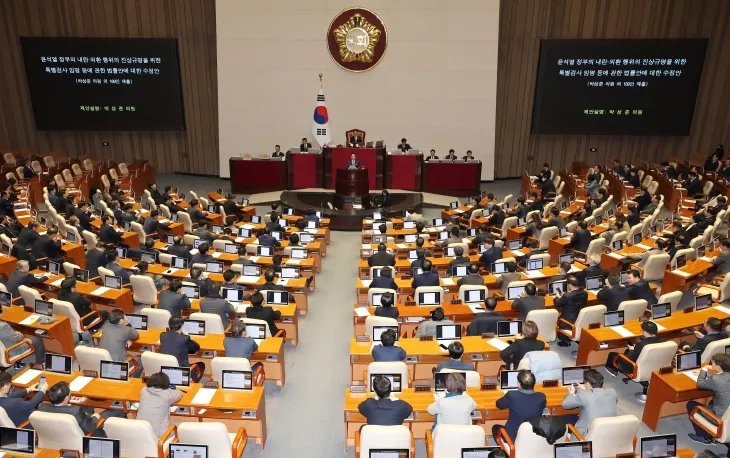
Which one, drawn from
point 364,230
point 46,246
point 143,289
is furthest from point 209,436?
point 364,230

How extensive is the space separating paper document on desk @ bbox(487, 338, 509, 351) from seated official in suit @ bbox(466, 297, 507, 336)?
390 millimetres

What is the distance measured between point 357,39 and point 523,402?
18812 millimetres

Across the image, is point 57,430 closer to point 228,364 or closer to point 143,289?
point 228,364

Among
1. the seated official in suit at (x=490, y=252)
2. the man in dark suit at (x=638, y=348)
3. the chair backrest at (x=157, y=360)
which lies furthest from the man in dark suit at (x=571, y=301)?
the chair backrest at (x=157, y=360)

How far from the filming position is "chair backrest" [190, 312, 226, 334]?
8984 millimetres

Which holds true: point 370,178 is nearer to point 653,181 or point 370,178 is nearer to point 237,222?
point 237,222

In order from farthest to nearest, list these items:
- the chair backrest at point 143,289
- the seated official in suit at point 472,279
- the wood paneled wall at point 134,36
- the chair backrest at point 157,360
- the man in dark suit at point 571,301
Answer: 1. the wood paneled wall at point 134,36
2. the seated official in suit at point 472,279
3. the chair backrest at point 143,289
4. the man in dark suit at point 571,301
5. the chair backrest at point 157,360

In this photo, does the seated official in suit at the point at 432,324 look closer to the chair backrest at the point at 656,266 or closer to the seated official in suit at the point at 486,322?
the seated official in suit at the point at 486,322

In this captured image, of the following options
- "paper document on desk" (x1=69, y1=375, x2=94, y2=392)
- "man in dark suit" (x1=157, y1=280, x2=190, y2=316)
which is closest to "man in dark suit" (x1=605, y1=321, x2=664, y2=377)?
"man in dark suit" (x1=157, y1=280, x2=190, y2=316)

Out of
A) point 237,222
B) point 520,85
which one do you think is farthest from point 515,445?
point 520,85

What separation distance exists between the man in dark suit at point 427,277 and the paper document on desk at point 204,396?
4818 mm

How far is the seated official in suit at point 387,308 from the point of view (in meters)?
9.33

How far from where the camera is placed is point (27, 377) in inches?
299

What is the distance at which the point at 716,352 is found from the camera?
26.3 feet
